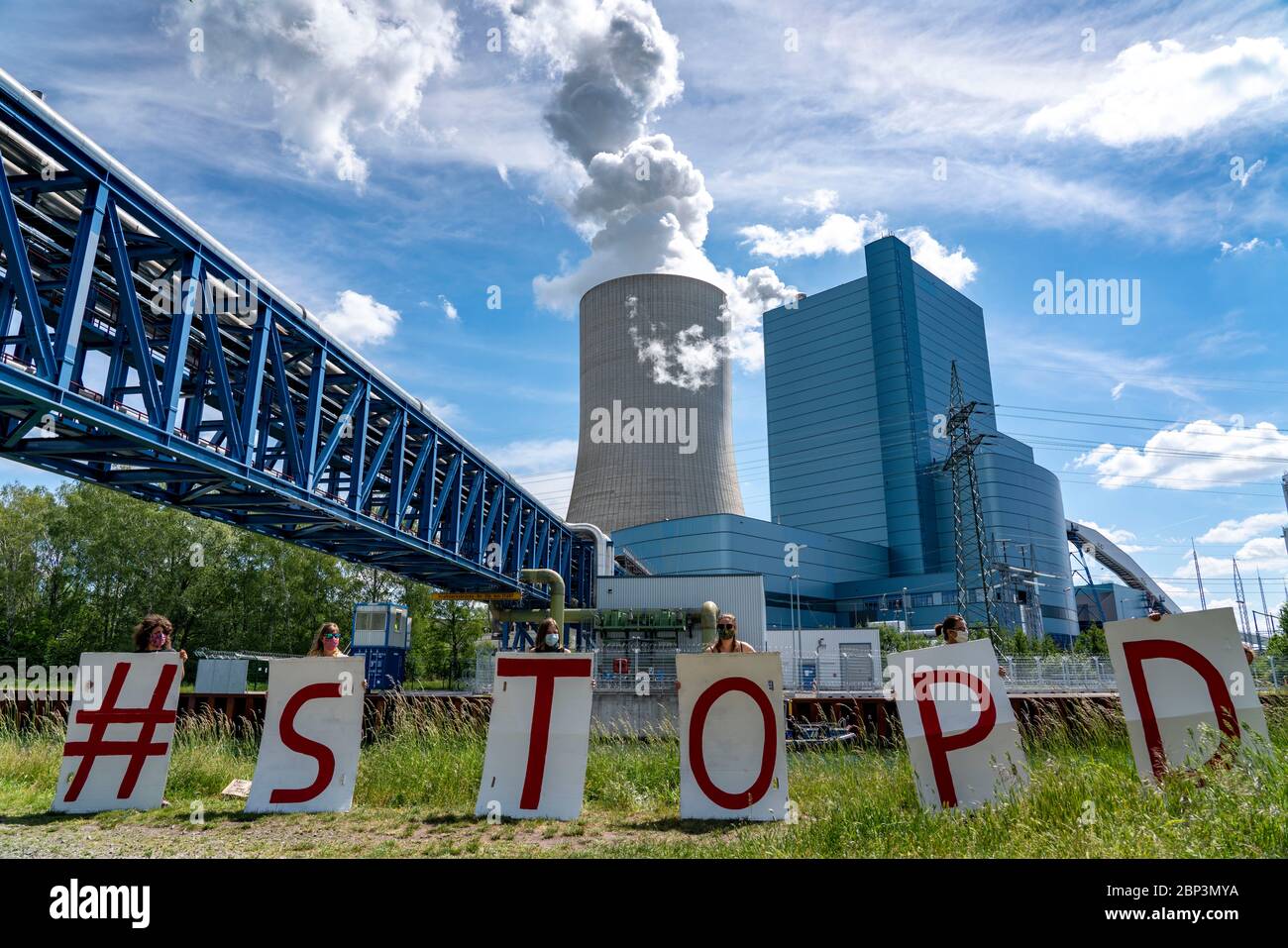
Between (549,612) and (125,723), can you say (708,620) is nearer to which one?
(549,612)

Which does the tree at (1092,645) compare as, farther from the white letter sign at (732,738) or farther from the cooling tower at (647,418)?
the white letter sign at (732,738)

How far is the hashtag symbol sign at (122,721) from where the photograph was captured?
22.5 feet

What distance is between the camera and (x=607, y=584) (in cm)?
3822

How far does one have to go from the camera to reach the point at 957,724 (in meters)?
5.93

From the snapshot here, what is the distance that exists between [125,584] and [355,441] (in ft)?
110

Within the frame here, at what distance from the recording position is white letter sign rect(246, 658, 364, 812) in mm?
6625

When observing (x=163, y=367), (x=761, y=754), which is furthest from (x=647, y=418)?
(x=761, y=754)

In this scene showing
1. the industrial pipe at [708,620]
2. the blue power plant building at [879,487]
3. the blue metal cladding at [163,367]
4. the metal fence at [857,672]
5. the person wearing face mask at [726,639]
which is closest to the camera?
the person wearing face mask at [726,639]

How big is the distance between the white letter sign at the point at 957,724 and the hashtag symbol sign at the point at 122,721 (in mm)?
6586

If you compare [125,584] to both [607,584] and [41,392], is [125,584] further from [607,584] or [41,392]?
[41,392]

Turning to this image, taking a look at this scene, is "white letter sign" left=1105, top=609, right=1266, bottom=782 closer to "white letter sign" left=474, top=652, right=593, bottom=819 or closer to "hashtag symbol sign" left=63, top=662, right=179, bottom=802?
"white letter sign" left=474, top=652, right=593, bottom=819

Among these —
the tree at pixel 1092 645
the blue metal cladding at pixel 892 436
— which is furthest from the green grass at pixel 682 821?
the blue metal cladding at pixel 892 436

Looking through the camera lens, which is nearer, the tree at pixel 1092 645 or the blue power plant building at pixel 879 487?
the tree at pixel 1092 645
